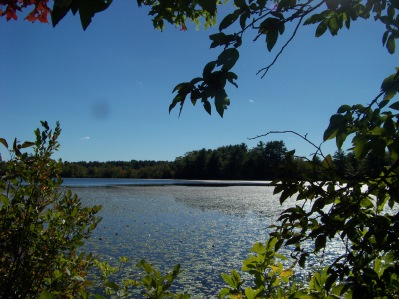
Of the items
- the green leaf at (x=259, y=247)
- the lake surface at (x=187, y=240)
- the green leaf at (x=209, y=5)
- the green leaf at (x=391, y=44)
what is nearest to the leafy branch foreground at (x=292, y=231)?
the green leaf at (x=259, y=247)

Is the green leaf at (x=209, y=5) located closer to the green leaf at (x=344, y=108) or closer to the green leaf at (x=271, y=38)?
the green leaf at (x=271, y=38)

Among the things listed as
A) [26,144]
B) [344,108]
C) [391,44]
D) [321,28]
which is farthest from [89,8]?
[26,144]

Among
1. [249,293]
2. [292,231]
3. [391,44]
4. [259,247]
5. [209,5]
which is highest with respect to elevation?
[391,44]

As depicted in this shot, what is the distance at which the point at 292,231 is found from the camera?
1.82 m

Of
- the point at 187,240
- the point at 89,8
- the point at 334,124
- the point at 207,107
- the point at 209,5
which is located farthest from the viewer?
the point at 187,240

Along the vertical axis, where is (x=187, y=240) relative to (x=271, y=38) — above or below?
below

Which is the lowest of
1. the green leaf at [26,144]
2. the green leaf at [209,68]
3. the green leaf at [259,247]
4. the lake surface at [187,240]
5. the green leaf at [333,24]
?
the lake surface at [187,240]

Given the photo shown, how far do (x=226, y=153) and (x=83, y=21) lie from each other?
124 m

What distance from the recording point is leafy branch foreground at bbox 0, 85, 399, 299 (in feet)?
4.71

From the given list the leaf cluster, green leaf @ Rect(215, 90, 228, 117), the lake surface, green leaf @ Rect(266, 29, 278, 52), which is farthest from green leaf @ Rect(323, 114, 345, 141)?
the lake surface

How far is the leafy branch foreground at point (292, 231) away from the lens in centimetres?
143

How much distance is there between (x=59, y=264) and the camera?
2883mm

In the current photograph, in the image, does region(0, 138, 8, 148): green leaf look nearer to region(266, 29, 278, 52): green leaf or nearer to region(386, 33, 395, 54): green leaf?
region(266, 29, 278, 52): green leaf

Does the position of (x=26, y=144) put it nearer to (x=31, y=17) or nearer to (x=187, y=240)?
(x=31, y=17)
